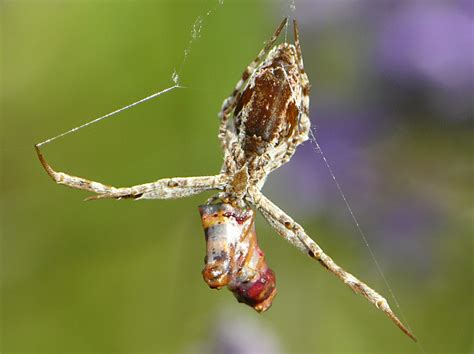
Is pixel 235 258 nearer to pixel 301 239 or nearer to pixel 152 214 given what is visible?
pixel 301 239

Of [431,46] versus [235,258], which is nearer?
[235,258]

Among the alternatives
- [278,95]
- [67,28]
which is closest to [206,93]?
[67,28]

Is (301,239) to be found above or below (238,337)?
above

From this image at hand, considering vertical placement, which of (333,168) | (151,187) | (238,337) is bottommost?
(238,337)

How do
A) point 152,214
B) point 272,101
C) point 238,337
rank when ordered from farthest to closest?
point 152,214, point 238,337, point 272,101

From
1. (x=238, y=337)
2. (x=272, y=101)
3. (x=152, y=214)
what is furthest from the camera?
(x=152, y=214)

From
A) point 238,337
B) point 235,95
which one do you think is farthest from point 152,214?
point 235,95

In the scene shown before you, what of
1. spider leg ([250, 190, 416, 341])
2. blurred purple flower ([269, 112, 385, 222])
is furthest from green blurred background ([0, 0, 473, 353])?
spider leg ([250, 190, 416, 341])

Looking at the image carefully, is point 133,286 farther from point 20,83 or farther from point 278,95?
point 278,95

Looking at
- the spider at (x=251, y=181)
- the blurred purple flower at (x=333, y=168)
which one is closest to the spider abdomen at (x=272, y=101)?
the spider at (x=251, y=181)
